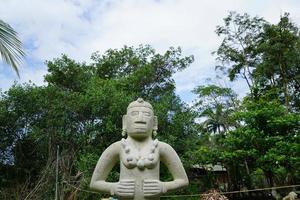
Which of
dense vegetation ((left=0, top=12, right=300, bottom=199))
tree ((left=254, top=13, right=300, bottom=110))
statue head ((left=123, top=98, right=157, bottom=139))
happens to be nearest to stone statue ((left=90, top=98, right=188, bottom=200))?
statue head ((left=123, top=98, right=157, bottom=139))

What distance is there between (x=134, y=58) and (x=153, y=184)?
13488mm

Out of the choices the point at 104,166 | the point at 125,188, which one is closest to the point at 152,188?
the point at 125,188

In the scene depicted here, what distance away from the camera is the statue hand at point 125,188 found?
491 cm

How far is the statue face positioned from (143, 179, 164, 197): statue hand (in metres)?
0.61

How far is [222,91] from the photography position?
898 inches

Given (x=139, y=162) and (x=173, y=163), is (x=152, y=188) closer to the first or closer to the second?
(x=139, y=162)

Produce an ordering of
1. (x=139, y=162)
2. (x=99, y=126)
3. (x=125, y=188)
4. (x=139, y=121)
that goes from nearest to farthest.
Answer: (x=125, y=188)
(x=139, y=162)
(x=139, y=121)
(x=99, y=126)

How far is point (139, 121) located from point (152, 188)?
86cm

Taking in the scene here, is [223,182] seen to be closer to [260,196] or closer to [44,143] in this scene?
[260,196]

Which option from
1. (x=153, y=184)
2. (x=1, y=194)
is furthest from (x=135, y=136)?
(x=1, y=194)

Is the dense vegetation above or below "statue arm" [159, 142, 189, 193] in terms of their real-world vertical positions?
above

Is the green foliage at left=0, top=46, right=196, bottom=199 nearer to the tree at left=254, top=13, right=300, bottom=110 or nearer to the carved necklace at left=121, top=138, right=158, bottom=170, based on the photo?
the tree at left=254, top=13, right=300, bottom=110

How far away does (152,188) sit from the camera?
16.2 feet

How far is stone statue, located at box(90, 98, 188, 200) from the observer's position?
195 inches
